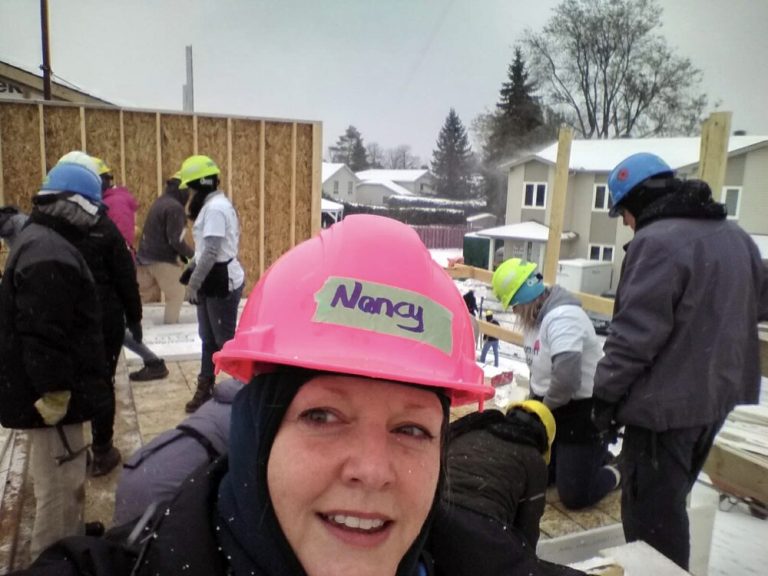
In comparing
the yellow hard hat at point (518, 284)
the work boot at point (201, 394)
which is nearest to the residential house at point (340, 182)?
the work boot at point (201, 394)

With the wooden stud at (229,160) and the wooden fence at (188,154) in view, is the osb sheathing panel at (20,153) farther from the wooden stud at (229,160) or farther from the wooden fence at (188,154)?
the wooden stud at (229,160)

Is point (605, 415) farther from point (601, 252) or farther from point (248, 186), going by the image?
point (601, 252)

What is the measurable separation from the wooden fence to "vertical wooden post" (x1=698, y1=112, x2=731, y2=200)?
586 cm

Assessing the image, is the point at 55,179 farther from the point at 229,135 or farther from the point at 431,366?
the point at 229,135

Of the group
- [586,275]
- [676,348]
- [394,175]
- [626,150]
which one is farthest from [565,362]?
[394,175]

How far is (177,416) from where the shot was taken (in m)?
4.60

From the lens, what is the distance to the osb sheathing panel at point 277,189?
30.3ft

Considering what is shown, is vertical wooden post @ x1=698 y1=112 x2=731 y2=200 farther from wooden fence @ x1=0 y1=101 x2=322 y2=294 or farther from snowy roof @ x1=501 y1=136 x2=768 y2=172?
snowy roof @ x1=501 y1=136 x2=768 y2=172

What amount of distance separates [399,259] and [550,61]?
3000 cm

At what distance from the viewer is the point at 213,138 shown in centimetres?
885

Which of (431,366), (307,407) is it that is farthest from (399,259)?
(307,407)

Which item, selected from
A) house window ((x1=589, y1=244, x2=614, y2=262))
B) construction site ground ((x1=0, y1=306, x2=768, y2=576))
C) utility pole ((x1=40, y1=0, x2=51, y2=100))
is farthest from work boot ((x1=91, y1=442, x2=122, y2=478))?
house window ((x1=589, y1=244, x2=614, y2=262))

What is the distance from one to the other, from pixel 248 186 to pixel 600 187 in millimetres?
18391

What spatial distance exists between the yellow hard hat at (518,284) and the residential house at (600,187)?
45.9 ft
